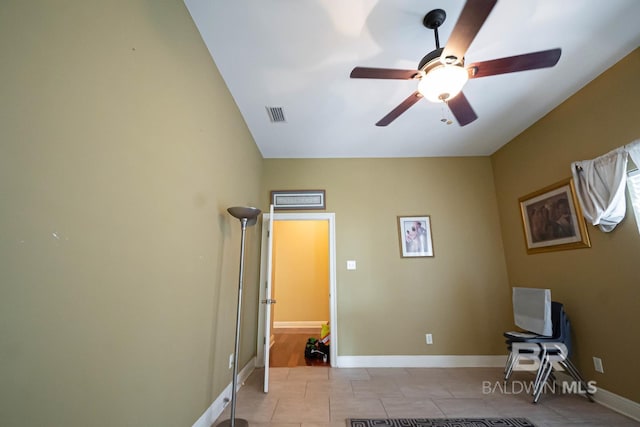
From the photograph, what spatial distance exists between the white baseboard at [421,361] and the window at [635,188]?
2.31 metres

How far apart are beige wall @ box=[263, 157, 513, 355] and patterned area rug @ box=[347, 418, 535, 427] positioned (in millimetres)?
1365

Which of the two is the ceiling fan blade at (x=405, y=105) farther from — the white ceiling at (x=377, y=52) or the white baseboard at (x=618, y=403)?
the white baseboard at (x=618, y=403)

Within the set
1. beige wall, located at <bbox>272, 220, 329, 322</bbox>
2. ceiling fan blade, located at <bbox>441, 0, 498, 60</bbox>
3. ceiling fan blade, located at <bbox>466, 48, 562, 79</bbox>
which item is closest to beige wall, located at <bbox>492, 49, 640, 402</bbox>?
ceiling fan blade, located at <bbox>466, 48, 562, 79</bbox>

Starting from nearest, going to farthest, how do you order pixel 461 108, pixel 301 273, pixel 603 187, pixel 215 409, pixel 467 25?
pixel 467 25 < pixel 461 108 < pixel 215 409 < pixel 603 187 < pixel 301 273

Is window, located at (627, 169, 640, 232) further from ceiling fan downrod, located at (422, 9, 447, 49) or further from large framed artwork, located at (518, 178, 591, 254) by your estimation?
ceiling fan downrod, located at (422, 9, 447, 49)

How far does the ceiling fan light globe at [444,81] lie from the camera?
160cm

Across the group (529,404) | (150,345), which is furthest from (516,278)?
(150,345)

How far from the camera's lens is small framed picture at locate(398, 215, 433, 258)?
373cm

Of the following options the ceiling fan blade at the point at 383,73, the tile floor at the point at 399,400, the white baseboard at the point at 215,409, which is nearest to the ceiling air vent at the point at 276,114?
the ceiling fan blade at the point at 383,73

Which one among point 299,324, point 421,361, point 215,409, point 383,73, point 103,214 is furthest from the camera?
point 299,324

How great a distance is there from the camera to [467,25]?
4.40 feet

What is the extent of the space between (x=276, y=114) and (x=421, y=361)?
3.65m

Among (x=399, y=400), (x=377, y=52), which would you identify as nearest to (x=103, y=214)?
(x=377, y=52)

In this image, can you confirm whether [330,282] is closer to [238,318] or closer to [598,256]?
[238,318]
